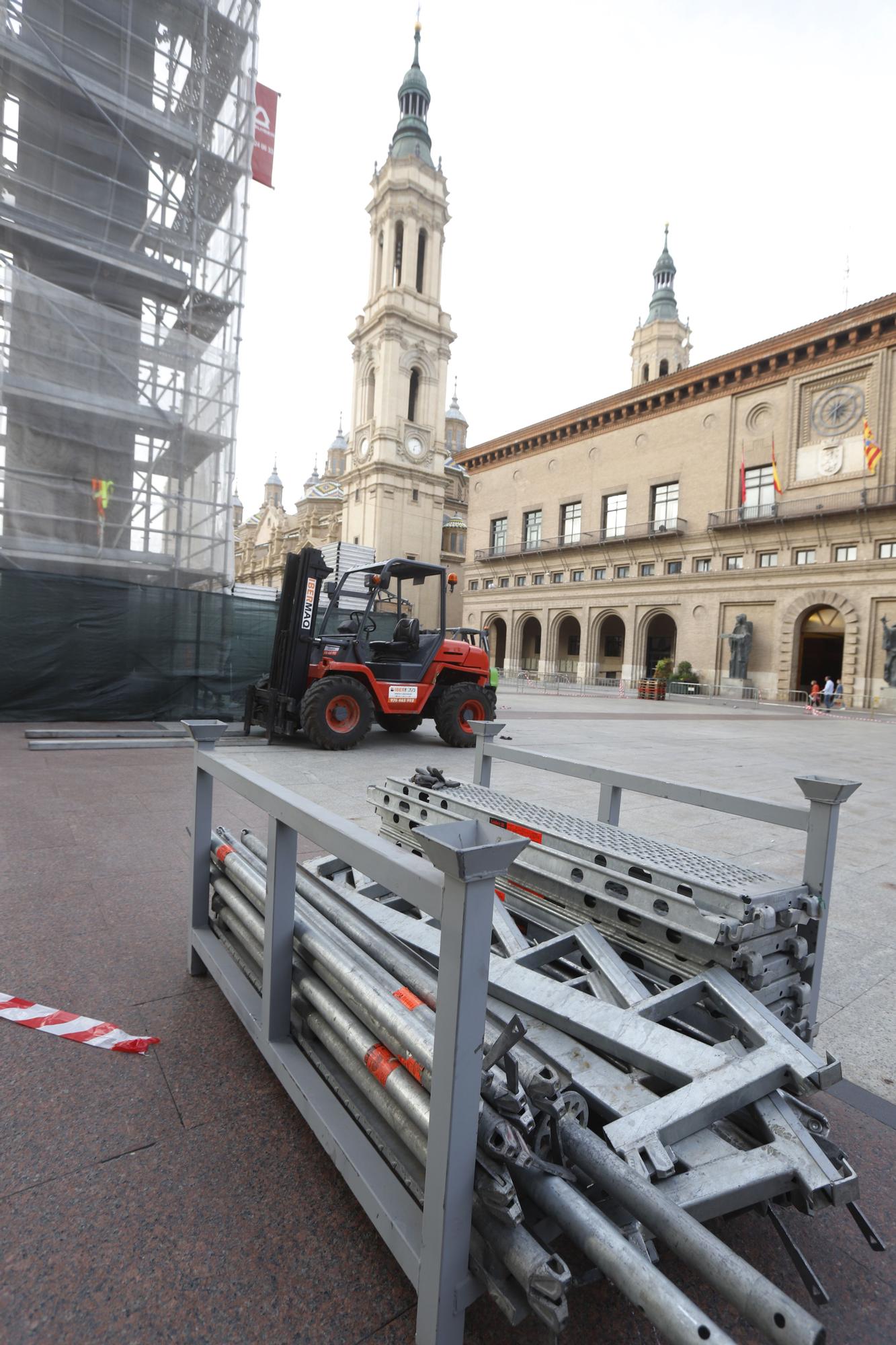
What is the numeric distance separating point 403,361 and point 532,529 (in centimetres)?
1916

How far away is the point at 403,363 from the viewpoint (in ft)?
190

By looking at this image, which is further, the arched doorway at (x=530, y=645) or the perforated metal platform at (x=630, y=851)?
the arched doorway at (x=530, y=645)

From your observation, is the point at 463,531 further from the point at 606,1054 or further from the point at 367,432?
the point at 606,1054

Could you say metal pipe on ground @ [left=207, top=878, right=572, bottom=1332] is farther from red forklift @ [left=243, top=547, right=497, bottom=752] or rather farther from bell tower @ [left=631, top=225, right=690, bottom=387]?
bell tower @ [left=631, top=225, right=690, bottom=387]

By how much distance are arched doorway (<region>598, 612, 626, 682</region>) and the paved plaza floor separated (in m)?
43.5

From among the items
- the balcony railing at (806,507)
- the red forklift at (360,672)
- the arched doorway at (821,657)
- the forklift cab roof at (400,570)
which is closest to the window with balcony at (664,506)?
the balcony railing at (806,507)

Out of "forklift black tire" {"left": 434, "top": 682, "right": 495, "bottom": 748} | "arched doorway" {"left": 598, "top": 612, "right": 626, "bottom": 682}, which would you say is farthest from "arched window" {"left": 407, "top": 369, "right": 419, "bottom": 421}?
"forklift black tire" {"left": 434, "top": 682, "right": 495, "bottom": 748}

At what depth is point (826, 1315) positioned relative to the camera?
1.54m

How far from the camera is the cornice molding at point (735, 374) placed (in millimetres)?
33281

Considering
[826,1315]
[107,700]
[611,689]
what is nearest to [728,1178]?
[826,1315]

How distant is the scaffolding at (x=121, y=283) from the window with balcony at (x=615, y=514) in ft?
112

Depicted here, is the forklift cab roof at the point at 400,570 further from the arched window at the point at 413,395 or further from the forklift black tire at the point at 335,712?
the arched window at the point at 413,395

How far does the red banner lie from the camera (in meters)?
18.9

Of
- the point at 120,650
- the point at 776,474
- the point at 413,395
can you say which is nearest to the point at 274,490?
the point at 413,395
